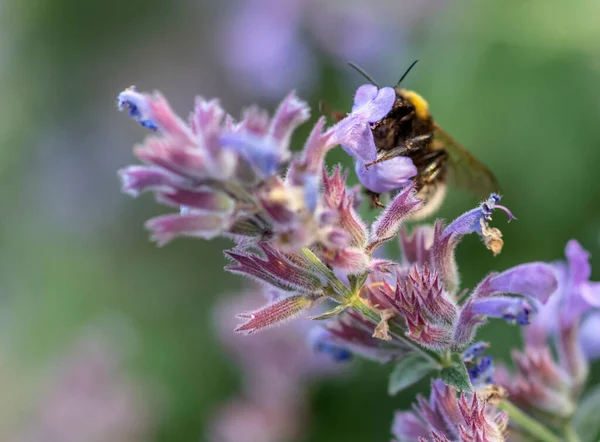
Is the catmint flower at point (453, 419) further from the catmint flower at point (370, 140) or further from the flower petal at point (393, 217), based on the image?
the catmint flower at point (370, 140)

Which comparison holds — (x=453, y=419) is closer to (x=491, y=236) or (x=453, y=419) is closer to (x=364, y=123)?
(x=491, y=236)

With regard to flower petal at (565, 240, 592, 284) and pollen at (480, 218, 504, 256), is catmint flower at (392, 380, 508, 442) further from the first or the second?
flower petal at (565, 240, 592, 284)

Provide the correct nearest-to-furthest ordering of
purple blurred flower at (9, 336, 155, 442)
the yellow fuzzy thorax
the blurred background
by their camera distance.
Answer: the yellow fuzzy thorax, the blurred background, purple blurred flower at (9, 336, 155, 442)

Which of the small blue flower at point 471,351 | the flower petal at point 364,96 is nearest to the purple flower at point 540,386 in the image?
the small blue flower at point 471,351

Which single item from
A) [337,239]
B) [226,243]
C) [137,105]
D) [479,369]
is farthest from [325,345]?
[226,243]

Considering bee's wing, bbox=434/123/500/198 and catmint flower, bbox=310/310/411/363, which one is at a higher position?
bee's wing, bbox=434/123/500/198

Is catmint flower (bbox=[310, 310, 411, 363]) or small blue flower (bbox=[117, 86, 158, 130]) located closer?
small blue flower (bbox=[117, 86, 158, 130])

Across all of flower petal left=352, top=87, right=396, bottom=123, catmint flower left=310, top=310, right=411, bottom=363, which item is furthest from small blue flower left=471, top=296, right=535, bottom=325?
flower petal left=352, top=87, right=396, bottom=123

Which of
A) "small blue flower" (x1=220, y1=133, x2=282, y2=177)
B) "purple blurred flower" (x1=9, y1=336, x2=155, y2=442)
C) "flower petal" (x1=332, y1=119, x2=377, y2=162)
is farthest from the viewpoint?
"purple blurred flower" (x1=9, y1=336, x2=155, y2=442)

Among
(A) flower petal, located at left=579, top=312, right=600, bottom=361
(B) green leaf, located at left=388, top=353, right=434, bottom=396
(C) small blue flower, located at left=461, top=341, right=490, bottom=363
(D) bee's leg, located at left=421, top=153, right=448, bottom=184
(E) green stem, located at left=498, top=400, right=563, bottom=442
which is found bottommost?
(A) flower petal, located at left=579, top=312, right=600, bottom=361
